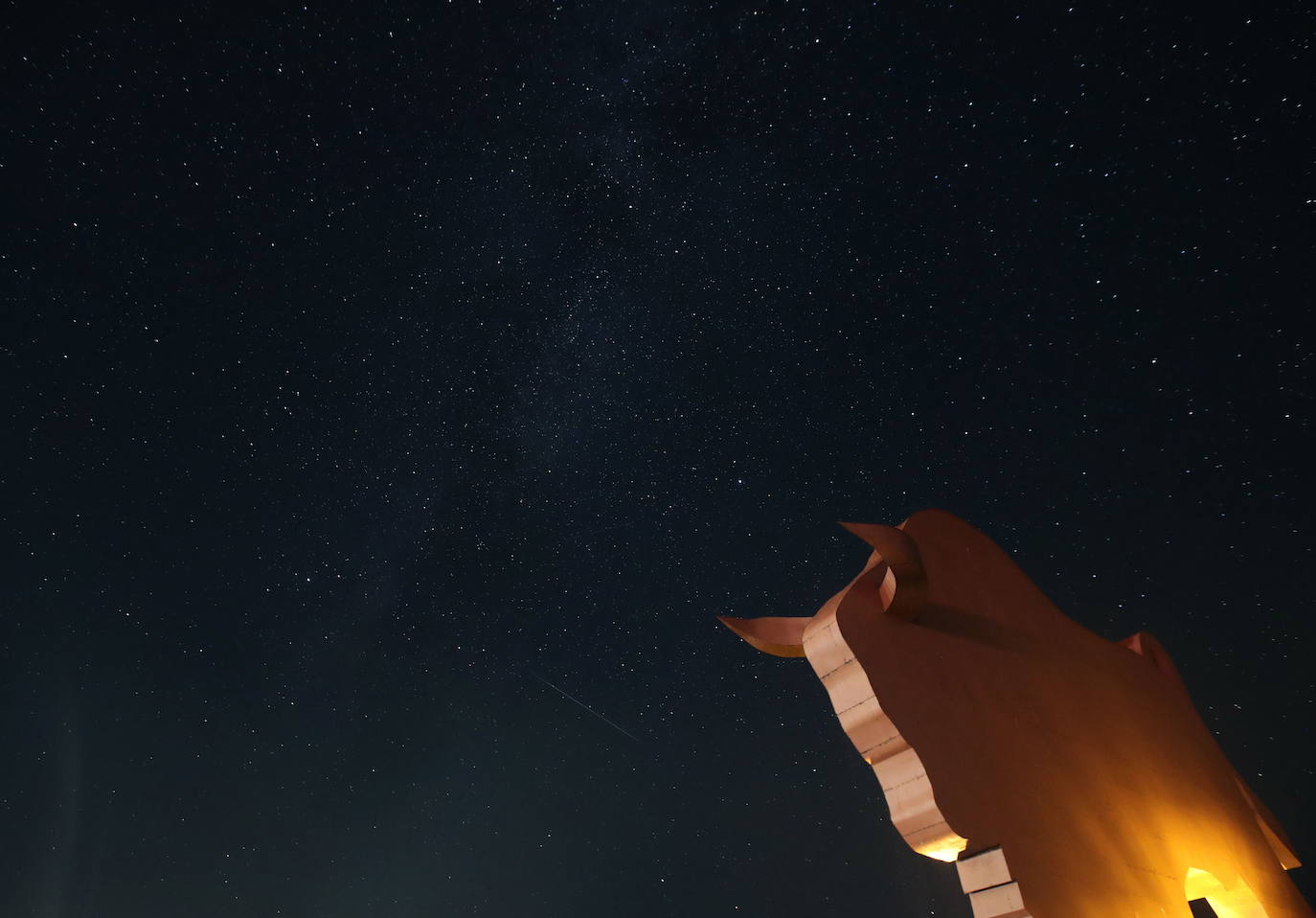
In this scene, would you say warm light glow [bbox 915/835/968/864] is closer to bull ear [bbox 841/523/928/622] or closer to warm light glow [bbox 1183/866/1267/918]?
bull ear [bbox 841/523/928/622]

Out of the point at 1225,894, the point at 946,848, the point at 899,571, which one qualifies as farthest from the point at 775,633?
the point at 1225,894

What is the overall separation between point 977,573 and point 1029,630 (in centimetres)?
55

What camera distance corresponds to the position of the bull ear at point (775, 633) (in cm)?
574

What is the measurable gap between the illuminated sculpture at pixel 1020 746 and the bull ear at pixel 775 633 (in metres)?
0.01

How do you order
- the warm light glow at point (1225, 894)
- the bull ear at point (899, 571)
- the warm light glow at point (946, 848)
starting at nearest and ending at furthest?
the warm light glow at point (946, 848), the bull ear at point (899, 571), the warm light glow at point (1225, 894)

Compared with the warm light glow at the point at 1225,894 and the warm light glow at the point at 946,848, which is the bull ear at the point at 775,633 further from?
the warm light glow at the point at 1225,894

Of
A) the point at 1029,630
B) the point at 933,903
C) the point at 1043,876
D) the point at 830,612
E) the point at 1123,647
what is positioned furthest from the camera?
the point at 933,903

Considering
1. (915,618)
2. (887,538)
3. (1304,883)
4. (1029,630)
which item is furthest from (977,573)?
(1304,883)

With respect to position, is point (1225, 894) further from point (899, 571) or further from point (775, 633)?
point (775, 633)

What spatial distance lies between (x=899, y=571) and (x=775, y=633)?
894mm

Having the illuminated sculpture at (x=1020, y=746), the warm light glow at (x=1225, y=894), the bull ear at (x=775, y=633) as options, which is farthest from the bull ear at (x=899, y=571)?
the warm light glow at (x=1225, y=894)

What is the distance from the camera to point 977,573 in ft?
21.4

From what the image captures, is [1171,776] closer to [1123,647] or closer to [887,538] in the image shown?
[1123,647]

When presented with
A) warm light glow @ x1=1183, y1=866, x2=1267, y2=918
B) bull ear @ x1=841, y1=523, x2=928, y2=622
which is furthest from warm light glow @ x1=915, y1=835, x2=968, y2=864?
warm light glow @ x1=1183, y1=866, x2=1267, y2=918
